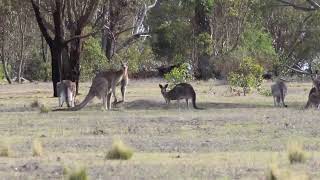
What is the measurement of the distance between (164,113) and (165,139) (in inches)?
313

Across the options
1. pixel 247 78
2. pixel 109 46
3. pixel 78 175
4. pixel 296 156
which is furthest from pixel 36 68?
pixel 78 175

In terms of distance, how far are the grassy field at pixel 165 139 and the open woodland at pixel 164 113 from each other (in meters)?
0.03

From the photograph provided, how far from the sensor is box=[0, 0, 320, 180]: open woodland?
14.4 metres

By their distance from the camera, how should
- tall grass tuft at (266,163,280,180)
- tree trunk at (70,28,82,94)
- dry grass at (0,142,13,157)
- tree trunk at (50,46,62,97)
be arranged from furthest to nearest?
tree trunk at (70,28,82,94)
tree trunk at (50,46,62,97)
dry grass at (0,142,13,157)
tall grass tuft at (266,163,280,180)

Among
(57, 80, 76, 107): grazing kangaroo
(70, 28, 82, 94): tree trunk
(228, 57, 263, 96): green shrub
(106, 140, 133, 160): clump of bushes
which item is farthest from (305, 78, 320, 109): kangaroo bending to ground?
(106, 140, 133, 160): clump of bushes

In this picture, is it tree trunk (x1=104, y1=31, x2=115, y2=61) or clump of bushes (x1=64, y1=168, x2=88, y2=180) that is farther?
tree trunk (x1=104, y1=31, x2=115, y2=61)

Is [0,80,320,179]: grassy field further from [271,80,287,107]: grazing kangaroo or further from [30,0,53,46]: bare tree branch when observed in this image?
[30,0,53,46]: bare tree branch

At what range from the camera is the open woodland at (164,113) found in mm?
14375

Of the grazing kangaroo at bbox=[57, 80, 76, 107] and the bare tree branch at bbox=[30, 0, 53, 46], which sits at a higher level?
the bare tree branch at bbox=[30, 0, 53, 46]

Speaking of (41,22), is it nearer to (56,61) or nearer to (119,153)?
(56,61)

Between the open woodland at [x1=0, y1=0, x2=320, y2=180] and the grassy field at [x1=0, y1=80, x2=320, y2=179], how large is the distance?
1.0 inches

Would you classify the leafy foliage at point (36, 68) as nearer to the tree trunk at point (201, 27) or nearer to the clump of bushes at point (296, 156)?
the tree trunk at point (201, 27)

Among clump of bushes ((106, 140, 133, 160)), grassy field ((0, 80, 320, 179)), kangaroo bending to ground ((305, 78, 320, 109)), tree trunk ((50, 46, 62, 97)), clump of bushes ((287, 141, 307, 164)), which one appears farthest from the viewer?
tree trunk ((50, 46, 62, 97))

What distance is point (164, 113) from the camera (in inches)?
1075
